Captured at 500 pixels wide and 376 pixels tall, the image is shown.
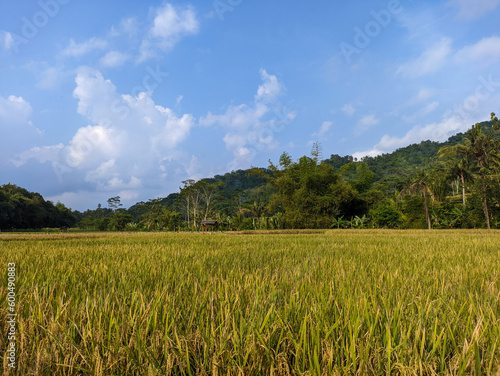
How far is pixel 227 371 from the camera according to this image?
2.78 feet

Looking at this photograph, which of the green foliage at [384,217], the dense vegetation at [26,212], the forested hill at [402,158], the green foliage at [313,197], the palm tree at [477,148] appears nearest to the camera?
the palm tree at [477,148]

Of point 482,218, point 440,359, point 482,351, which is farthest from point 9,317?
point 482,218

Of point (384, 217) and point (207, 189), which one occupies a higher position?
point (207, 189)

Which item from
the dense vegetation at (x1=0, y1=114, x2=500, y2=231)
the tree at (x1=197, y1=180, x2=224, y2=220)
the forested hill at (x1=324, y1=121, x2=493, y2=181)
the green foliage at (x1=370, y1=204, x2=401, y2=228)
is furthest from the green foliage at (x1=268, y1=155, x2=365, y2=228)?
the forested hill at (x1=324, y1=121, x2=493, y2=181)

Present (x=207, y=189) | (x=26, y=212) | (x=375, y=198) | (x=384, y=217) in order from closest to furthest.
Answer: 1. (x=384, y=217)
2. (x=375, y=198)
3. (x=26, y=212)
4. (x=207, y=189)

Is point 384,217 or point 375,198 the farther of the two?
point 375,198

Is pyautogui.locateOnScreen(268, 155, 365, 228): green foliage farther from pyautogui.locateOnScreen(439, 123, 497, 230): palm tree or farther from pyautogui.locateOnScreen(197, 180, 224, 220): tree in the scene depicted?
pyautogui.locateOnScreen(197, 180, 224, 220): tree

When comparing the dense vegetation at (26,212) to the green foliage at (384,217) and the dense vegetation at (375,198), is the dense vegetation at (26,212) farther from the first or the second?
the green foliage at (384,217)

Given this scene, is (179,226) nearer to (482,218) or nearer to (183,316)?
(482,218)

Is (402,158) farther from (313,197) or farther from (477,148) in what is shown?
(313,197)

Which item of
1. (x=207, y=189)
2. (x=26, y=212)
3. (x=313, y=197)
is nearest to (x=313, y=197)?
(x=313, y=197)

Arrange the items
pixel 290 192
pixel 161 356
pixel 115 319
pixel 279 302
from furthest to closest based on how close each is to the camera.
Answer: pixel 290 192 < pixel 279 302 < pixel 115 319 < pixel 161 356

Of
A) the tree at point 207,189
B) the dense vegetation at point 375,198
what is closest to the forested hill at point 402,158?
the dense vegetation at point 375,198

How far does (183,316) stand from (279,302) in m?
0.49
